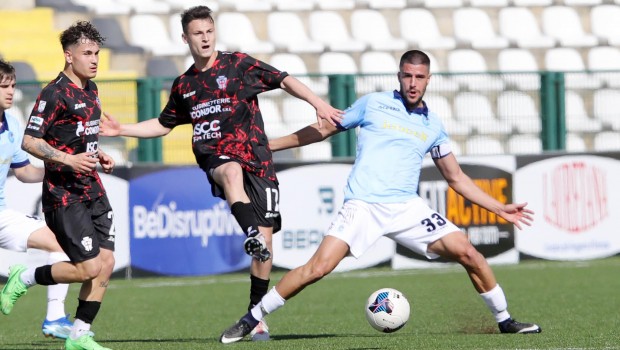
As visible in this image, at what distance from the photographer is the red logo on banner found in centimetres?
1645

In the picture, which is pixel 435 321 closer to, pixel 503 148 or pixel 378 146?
pixel 378 146

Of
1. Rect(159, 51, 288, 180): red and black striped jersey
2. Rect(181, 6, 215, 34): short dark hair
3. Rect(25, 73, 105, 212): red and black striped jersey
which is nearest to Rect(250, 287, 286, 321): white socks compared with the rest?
Rect(159, 51, 288, 180): red and black striped jersey

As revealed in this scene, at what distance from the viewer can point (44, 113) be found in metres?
8.06

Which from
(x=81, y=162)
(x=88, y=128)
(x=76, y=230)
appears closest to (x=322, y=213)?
(x=88, y=128)

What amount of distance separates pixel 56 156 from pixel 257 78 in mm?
1847

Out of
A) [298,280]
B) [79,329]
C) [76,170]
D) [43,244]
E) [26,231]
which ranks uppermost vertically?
[76,170]

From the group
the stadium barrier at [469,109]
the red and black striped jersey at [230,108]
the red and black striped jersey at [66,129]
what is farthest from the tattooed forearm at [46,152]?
the stadium barrier at [469,109]

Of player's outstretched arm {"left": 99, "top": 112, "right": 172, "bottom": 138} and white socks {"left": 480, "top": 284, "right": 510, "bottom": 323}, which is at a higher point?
player's outstretched arm {"left": 99, "top": 112, "right": 172, "bottom": 138}

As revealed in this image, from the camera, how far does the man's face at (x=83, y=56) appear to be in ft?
26.9

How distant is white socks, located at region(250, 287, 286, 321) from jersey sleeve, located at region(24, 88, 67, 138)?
1.95 m

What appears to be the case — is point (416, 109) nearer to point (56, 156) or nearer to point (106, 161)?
point (106, 161)

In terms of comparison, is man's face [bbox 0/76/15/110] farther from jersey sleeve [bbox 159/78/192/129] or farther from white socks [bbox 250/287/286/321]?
white socks [bbox 250/287/286/321]

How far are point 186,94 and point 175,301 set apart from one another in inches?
170

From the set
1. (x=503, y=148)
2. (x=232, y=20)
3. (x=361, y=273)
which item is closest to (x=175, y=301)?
(x=361, y=273)
